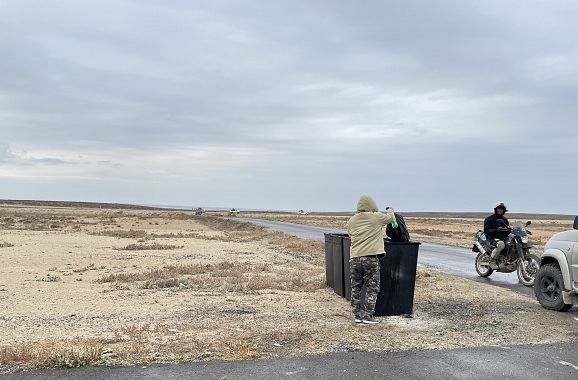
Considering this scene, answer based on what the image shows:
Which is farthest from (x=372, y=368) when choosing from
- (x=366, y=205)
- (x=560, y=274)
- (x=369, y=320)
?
(x=560, y=274)

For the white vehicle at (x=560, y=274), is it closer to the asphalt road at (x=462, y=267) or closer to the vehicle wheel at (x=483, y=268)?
the asphalt road at (x=462, y=267)

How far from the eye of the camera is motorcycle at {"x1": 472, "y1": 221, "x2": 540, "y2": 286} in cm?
1336

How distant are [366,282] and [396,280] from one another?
744 millimetres

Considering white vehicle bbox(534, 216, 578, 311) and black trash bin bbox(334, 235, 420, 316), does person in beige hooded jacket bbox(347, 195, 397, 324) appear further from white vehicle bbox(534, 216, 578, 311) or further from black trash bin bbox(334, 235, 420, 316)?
white vehicle bbox(534, 216, 578, 311)

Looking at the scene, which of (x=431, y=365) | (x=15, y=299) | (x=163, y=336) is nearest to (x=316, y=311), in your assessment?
(x=163, y=336)

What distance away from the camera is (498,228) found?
13.8 m

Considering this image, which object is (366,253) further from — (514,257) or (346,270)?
(514,257)

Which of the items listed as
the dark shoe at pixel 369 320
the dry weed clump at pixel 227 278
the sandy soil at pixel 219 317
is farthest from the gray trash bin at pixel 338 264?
the dark shoe at pixel 369 320

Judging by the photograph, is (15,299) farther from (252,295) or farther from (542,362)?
(542,362)

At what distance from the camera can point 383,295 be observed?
352 inches

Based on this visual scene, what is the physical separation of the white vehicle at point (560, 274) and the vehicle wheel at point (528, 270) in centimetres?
328

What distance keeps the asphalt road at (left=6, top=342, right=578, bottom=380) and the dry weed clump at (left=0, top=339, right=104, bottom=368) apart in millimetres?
159

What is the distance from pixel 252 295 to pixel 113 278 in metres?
4.41

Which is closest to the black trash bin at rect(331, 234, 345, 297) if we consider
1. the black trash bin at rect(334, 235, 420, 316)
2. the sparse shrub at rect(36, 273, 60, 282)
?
the black trash bin at rect(334, 235, 420, 316)
